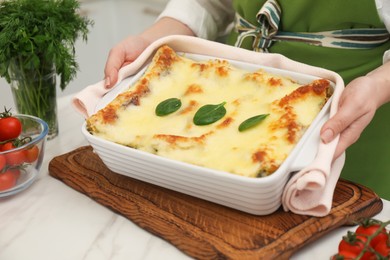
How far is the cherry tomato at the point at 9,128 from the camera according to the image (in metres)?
0.93

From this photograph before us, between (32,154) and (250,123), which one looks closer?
(250,123)

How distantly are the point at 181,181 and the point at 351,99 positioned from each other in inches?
10.6

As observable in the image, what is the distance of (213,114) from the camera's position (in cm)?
83

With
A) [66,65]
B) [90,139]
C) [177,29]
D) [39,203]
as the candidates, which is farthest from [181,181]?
[177,29]

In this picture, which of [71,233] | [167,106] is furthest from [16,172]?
[167,106]

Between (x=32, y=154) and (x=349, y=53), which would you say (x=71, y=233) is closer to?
(x=32, y=154)

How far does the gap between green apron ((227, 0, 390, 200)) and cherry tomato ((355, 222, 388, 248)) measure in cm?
45

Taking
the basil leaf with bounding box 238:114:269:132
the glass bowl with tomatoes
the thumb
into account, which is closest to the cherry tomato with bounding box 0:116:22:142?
the glass bowl with tomatoes

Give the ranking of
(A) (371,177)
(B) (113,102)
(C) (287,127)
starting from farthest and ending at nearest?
(A) (371,177), (B) (113,102), (C) (287,127)

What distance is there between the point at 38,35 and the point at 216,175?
0.44 meters

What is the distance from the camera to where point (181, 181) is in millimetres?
790

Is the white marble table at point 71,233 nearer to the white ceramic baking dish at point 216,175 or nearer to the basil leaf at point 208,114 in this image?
the white ceramic baking dish at point 216,175

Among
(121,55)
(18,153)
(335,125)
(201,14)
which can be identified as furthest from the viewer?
(201,14)

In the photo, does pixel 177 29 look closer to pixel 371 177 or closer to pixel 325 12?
pixel 325 12
